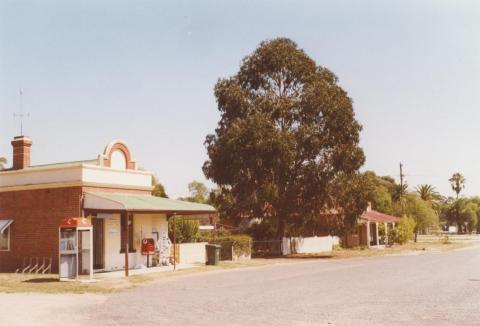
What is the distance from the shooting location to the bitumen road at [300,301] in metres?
11.7

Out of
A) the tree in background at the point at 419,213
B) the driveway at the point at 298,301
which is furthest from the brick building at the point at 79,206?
the tree in background at the point at 419,213

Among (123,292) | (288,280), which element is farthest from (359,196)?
(123,292)

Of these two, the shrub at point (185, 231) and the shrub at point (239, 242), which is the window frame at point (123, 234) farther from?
the shrub at point (185, 231)

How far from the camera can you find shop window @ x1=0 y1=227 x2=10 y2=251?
2549cm

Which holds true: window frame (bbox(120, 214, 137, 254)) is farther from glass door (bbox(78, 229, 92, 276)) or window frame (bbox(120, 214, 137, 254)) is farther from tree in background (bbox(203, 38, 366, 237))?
tree in background (bbox(203, 38, 366, 237))

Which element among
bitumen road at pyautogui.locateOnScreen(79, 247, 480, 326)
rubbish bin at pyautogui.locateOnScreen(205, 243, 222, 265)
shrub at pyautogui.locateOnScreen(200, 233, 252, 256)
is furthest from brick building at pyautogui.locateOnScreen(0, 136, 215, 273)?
shrub at pyautogui.locateOnScreen(200, 233, 252, 256)

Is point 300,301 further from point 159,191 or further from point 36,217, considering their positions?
point 159,191

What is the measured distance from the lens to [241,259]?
32.1 metres

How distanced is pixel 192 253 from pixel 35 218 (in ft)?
30.3

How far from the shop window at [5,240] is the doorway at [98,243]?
456 cm

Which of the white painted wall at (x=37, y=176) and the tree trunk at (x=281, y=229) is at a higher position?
the white painted wall at (x=37, y=176)

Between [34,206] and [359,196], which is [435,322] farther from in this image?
[359,196]

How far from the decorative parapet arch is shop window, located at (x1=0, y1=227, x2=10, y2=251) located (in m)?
5.75

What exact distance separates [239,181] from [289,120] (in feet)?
17.9
